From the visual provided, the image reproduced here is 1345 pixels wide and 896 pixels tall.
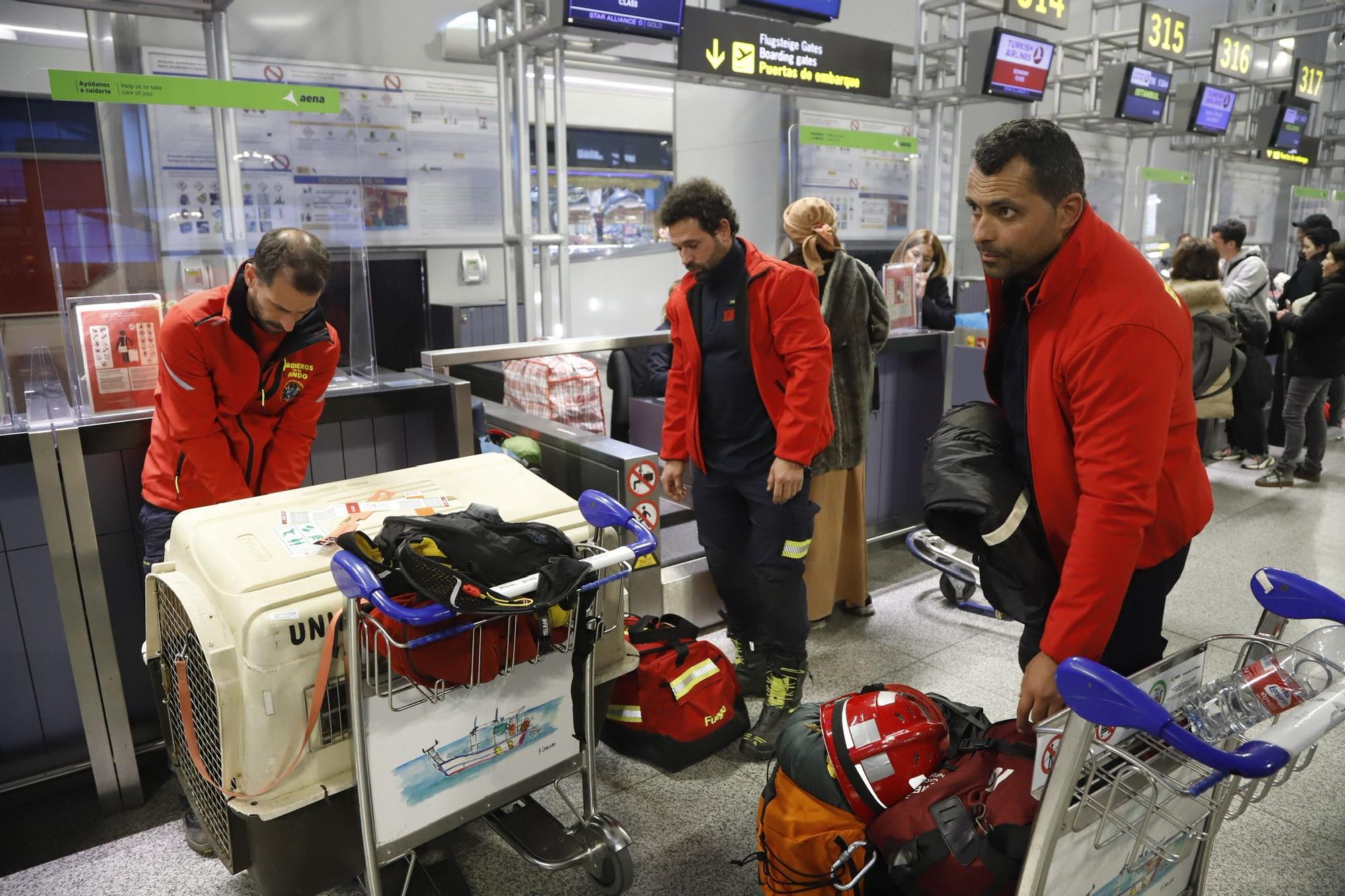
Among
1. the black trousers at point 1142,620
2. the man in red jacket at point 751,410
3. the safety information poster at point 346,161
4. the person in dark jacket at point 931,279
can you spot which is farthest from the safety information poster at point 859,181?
the black trousers at point 1142,620

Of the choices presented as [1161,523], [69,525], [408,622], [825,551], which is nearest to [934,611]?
[825,551]

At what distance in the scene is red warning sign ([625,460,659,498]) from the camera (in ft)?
Answer: 9.30

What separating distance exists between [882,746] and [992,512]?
0.75 m

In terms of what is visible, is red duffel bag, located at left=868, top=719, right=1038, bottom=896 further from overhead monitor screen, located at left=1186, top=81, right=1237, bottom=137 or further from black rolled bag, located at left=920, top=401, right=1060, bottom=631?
overhead monitor screen, located at left=1186, top=81, right=1237, bottom=137

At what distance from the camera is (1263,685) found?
1357mm

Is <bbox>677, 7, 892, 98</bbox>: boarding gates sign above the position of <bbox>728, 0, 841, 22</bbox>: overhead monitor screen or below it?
below

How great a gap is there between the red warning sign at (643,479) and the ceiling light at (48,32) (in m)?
4.22

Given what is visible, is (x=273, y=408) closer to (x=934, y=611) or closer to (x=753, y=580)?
(x=753, y=580)

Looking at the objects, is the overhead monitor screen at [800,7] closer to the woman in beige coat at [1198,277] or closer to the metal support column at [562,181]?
the metal support column at [562,181]

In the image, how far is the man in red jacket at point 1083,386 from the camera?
1.38 m

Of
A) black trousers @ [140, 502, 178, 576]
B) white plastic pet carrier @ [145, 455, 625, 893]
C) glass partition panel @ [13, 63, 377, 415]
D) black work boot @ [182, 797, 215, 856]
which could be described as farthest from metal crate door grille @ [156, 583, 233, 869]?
glass partition panel @ [13, 63, 377, 415]

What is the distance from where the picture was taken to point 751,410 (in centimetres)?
274

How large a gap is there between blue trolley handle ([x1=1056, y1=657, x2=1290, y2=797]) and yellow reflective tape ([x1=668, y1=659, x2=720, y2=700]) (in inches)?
62.7

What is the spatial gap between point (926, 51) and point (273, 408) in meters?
5.85
